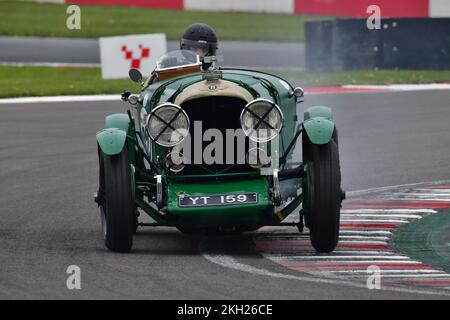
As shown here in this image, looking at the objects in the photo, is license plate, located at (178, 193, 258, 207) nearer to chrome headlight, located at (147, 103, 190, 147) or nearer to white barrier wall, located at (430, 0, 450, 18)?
chrome headlight, located at (147, 103, 190, 147)

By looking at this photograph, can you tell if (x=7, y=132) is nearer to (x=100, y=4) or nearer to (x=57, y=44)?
(x=57, y=44)

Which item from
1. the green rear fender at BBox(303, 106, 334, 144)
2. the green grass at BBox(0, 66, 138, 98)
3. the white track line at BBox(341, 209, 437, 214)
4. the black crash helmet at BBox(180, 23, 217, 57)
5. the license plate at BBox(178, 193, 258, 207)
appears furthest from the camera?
the green grass at BBox(0, 66, 138, 98)

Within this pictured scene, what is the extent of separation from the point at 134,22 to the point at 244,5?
4.74 metres

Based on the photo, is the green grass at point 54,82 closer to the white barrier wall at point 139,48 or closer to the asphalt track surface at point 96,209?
the white barrier wall at point 139,48

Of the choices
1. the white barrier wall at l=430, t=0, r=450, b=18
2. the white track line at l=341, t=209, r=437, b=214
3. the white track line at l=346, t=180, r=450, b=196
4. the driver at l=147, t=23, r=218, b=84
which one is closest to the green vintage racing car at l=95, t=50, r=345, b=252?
the driver at l=147, t=23, r=218, b=84

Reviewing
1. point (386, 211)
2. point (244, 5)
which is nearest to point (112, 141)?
point (386, 211)

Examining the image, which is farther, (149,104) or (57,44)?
(57,44)

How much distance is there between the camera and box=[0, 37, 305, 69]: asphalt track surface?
27.6 metres

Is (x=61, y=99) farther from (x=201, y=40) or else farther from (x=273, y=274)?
(x=273, y=274)

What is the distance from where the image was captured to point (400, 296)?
760cm

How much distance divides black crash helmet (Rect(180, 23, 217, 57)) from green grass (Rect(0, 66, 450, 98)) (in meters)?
11.3

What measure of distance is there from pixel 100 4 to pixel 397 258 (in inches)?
1082
